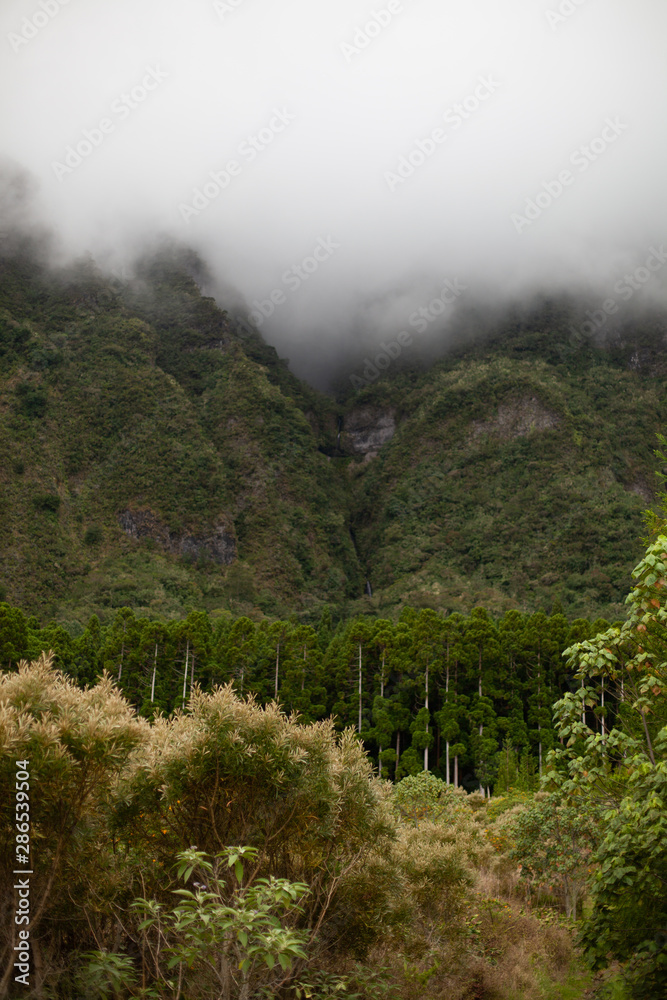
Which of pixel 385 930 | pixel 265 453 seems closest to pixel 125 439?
pixel 265 453

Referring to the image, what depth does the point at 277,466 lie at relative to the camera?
146125 millimetres

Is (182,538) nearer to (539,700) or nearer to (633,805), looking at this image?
(539,700)

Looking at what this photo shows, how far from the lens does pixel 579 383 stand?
156625mm

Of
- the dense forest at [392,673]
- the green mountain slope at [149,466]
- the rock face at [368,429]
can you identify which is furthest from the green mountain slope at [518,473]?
the dense forest at [392,673]

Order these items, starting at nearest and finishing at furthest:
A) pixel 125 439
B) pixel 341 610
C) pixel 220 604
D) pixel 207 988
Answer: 1. pixel 207 988
2. pixel 220 604
3. pixel 341 610
4. pixel 125 439

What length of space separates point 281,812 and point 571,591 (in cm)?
9579

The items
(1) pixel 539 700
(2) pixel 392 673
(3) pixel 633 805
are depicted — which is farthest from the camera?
(2) pixel 392 673

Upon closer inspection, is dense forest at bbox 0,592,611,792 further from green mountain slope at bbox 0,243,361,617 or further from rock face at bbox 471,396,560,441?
rock face at bbox 471,396,560,441

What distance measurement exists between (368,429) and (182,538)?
7967cm

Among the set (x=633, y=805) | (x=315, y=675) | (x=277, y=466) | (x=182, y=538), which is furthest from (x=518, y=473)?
(x=633, y=805)

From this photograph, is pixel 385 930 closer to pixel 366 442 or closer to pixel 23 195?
pixel 366 442

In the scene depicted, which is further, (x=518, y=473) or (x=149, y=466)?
(x=518, y=473)

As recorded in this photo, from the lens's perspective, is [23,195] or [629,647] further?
[23,195]

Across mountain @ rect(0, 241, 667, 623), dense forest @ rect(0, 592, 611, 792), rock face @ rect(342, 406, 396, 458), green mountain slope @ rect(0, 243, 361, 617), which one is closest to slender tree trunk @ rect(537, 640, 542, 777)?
dense forest @ rect(0, 592, 611, 792)
